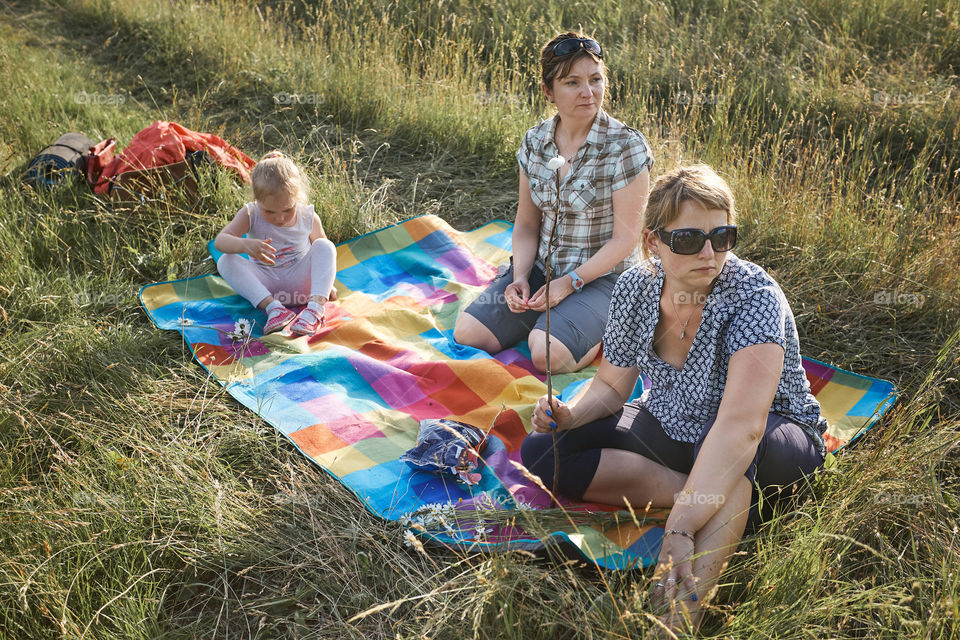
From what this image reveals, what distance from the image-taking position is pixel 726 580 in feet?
7.13

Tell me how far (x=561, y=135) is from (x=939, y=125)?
375 centimetres

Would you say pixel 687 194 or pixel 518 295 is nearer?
pixel 687 194

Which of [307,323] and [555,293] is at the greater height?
[555,293]

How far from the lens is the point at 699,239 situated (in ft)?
7.40

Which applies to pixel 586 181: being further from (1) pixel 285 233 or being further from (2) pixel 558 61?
(1) pixel 285 233

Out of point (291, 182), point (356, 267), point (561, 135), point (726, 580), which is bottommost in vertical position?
point (356, 267)

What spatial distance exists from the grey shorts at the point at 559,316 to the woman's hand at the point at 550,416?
909mm

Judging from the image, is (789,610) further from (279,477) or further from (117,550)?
(117,550)

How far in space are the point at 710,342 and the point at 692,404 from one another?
0.25 m

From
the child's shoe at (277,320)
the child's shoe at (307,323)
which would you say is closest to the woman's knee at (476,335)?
the child's shoe at (307,323)

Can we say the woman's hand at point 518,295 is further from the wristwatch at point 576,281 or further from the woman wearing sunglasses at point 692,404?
the woman wearing sunglasses at point 692,404

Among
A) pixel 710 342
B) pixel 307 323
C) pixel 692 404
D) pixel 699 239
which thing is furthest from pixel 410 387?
pixel 699 239

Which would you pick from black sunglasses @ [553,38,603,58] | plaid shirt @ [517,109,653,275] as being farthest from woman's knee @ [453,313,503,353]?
black sunglasses @ [553,38,603,58]

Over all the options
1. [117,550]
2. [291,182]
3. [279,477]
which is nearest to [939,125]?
[291,182]
